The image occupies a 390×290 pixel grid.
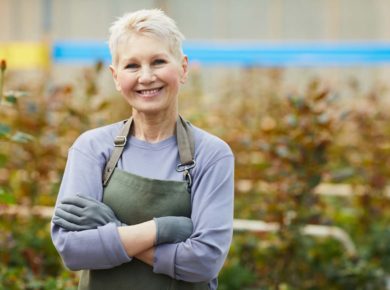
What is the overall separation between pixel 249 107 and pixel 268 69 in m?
0.87

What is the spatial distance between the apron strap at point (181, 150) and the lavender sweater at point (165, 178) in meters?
0.02

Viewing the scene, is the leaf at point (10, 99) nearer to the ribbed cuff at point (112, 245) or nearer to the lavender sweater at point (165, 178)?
the lavender sweater at point (165, 178)

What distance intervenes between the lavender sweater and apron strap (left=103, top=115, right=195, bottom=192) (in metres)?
0.02

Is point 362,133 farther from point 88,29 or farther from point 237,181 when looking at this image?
point 88,29

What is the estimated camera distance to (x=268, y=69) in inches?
336

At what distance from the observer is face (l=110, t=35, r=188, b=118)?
8.64 ft

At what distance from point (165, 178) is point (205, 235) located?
0.21 m

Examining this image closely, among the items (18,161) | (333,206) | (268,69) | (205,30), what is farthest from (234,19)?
(18,161)

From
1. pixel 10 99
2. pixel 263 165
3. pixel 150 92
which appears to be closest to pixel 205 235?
pixel 150 92

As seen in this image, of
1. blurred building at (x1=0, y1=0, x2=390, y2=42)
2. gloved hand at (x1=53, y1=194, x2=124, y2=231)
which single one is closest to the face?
gloved hand at (x1=53, y1=194, x2=124, y2=231)

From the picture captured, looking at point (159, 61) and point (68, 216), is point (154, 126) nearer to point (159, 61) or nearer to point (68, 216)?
point (159, 61)

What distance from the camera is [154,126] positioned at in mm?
2742

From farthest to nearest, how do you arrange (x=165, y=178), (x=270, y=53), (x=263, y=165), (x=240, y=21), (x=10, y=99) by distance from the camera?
(x=240, y=21) → (x=270, y=53) → (x=263, y=165) → (x=10, y=99) → (x=165, y=178)

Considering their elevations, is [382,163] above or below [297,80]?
above
